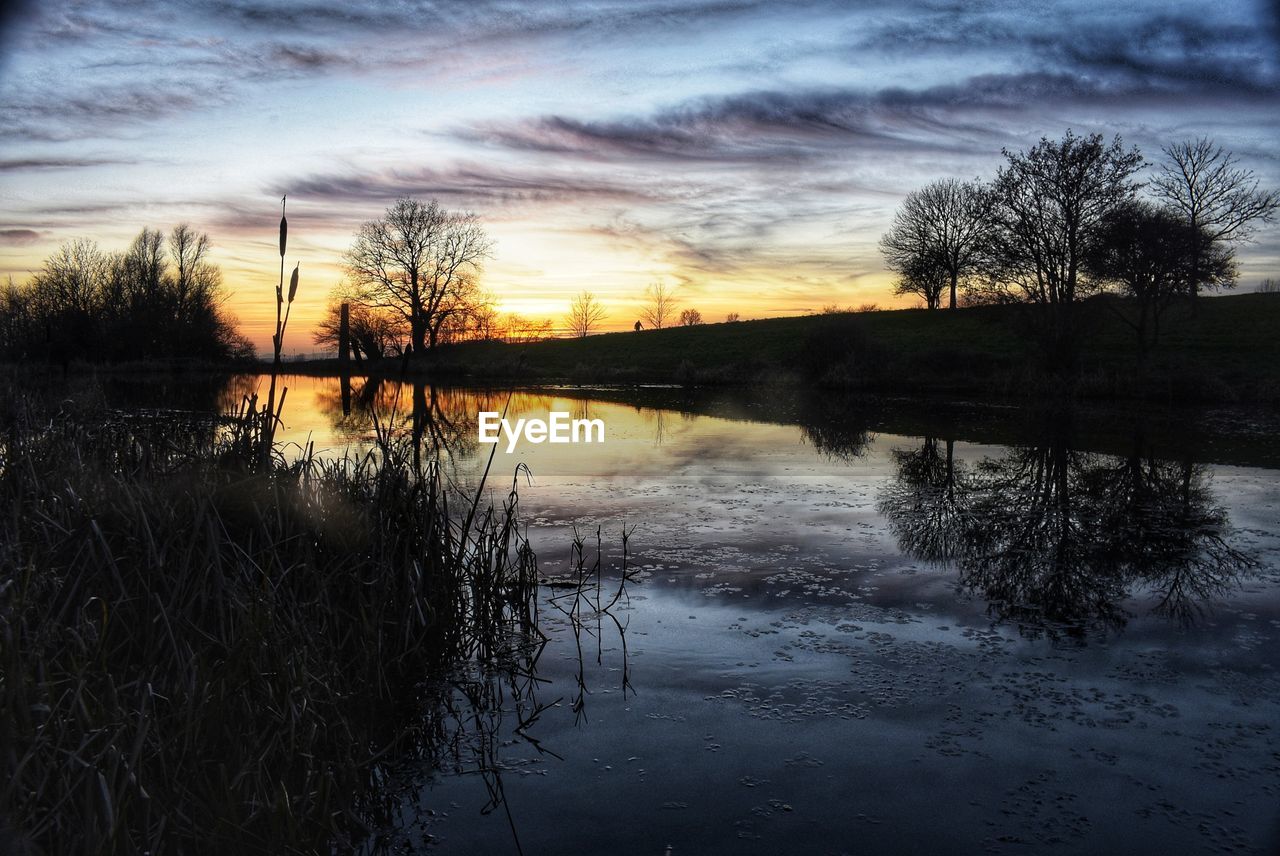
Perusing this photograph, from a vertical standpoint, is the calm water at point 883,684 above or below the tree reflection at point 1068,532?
below

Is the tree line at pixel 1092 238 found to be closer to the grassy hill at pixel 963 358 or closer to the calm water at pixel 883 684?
the grassy hill at pixel 963 358

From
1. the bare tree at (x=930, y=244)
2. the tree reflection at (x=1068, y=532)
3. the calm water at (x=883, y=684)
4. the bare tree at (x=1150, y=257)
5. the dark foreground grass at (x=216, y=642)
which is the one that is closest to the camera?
the dark foreground grass at (x=216, y=642)

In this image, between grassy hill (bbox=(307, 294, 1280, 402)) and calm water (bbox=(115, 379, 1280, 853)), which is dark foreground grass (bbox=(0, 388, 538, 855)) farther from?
grassy hill (bbox=(307, 294, 1280, 402))

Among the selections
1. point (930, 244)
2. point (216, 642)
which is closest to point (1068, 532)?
point (216, 642)

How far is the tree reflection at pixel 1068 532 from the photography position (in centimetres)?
703

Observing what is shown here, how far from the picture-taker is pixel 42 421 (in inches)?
289

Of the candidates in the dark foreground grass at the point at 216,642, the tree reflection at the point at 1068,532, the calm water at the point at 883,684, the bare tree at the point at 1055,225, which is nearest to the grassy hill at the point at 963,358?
the bare tree at the point at 1055,225

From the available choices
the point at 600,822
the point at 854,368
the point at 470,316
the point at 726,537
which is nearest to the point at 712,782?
the point at 600,822

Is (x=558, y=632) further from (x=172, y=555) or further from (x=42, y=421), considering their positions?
(x=42, y=421)

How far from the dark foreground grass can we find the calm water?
0.43m

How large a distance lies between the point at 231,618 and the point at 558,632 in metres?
2.64

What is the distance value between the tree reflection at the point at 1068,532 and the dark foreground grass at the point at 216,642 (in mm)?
4368

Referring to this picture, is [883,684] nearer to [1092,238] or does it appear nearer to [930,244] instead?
[1092,238]

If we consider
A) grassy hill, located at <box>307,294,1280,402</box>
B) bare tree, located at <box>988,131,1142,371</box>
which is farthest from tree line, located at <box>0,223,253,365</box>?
bare tree, located at <box>988,131,1142,371</box>
